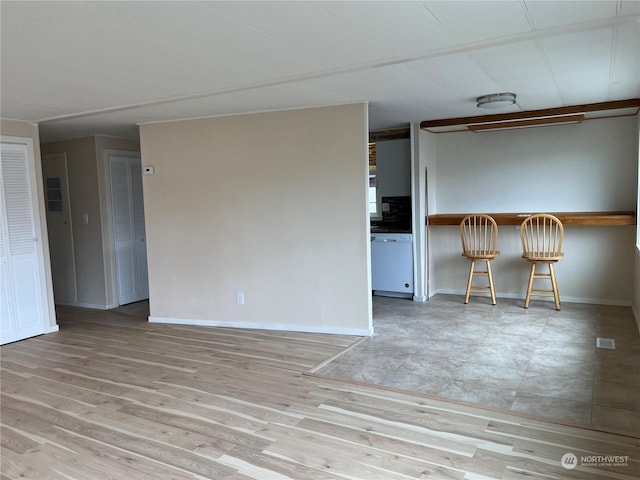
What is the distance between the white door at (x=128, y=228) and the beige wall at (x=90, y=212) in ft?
0.47

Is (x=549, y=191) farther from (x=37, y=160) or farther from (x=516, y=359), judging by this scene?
(x=37, y=160)

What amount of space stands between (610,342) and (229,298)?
3.56m

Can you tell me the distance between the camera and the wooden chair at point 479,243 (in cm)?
552

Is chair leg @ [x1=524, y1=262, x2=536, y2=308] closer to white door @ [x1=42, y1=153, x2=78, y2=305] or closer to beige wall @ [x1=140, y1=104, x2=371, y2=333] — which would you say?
beige wall @ [x1=140, y1=104, x2=371, y2=333]

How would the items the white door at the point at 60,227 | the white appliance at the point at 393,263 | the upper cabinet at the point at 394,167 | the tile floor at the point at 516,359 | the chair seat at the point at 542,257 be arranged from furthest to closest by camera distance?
the white door at the point at 60,227 < the upper cabinet at the point at 394,167 < the white appliance at the point at 393,263 < the chair seat at the point at 542,257 < the tile floor at the point at 516,359

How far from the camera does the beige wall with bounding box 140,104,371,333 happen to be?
4445mm

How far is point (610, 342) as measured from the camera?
402 centimetres

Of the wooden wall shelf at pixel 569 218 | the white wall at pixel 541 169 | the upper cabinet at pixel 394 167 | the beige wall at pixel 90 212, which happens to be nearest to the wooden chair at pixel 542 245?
the wooden wall shelf at pixel 569 218

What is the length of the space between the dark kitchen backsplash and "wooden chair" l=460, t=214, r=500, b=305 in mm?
749

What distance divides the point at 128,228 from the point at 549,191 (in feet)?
17.5

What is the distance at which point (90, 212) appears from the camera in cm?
613

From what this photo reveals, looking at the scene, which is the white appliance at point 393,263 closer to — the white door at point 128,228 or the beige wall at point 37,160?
the white door at point 128,228

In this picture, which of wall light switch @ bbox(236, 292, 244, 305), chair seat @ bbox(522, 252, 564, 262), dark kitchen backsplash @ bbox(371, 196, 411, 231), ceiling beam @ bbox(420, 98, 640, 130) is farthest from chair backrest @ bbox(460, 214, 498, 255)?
wall light switch @ bbox(236, 292, 244, 305)

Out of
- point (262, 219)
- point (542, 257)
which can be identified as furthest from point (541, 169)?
point (262, 219)
